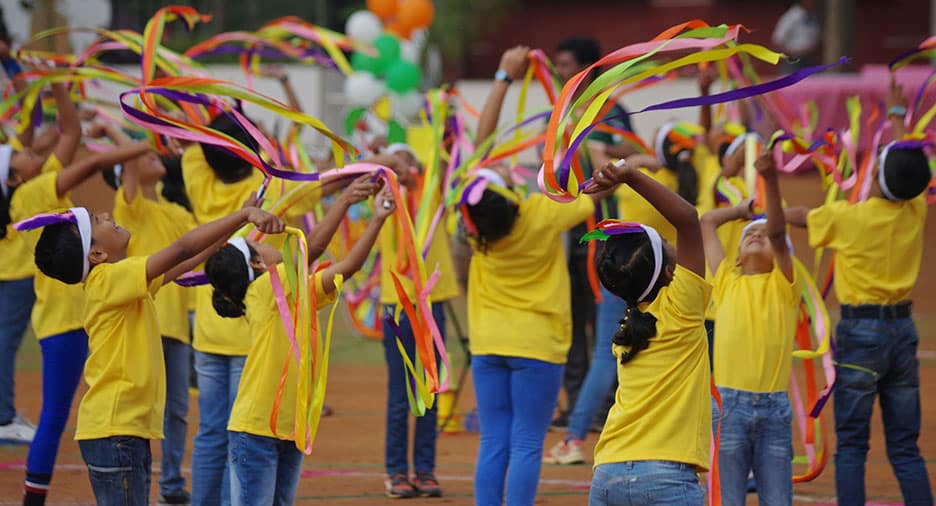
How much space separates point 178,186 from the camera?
7.47 m

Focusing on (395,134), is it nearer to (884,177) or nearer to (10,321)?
(10,321)

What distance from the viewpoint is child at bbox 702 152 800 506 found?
17.4 ft

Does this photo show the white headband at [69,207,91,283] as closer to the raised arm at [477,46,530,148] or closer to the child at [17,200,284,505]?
the child at [17,200,284,505]

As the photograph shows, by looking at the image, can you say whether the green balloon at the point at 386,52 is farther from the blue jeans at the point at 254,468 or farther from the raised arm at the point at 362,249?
the blue jeans at the point at 254,468

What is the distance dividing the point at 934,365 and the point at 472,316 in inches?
237

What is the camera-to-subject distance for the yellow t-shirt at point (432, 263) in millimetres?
7129

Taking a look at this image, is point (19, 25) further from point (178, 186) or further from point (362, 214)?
point (178, 186)

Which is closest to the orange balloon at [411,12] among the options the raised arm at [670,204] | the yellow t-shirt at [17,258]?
the yellow t-shirt at [17,258]

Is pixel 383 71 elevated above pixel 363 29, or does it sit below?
below

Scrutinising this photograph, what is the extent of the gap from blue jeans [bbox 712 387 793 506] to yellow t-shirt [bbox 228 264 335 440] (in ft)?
5.60

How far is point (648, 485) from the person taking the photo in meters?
4.07

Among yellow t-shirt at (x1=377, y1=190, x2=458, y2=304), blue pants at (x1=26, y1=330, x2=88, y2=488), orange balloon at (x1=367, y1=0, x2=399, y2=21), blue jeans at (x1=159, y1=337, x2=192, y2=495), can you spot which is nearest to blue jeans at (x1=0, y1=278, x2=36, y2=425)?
blue pants at (x1=26, y1=330, x2=88, y2=488)

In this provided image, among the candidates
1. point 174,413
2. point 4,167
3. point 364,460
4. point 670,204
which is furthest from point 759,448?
point 4,167

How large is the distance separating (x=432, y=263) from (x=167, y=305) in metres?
1.59
